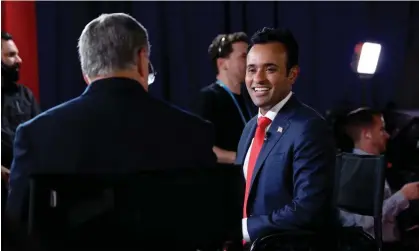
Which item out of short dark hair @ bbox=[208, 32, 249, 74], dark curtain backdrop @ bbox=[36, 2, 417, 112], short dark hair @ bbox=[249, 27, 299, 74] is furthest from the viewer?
dark curtain backdrop @ bbox=[36, 2, 417, 112]

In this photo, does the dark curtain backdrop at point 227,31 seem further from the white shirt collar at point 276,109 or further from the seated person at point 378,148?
the white shirt collar at point 276,109

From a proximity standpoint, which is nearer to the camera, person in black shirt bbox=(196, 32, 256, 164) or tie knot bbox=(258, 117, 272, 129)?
tie knot bbox=(258, 117, 272, 129)

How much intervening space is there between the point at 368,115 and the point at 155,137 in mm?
1945

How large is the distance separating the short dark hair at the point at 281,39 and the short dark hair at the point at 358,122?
1.18 m

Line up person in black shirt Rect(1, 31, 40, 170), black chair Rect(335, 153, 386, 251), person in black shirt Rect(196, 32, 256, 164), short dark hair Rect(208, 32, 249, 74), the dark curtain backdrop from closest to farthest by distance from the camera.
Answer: black chair Rect(335, 153, 386, 251)
person in black shirt Rect(196, 32, 256, 164)
short dark hair Rect(208, 32, 249, 74)
person in black shirt Rect(1, 31, 40, 170)
the dark curtain backdrop

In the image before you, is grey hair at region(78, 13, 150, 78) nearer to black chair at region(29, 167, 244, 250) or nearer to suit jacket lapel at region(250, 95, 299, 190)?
black chair at region(29, 167, 244, 250)

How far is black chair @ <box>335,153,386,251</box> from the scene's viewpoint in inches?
91.7

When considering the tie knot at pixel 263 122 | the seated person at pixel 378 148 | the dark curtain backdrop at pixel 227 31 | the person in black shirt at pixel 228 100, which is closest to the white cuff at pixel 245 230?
the tie knot at pixel 263 122

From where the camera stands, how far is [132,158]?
1160mm

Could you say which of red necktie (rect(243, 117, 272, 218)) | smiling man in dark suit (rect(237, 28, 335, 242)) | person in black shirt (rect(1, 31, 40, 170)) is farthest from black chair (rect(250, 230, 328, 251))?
person in black shirt (rect(1, 31, 40, 170))

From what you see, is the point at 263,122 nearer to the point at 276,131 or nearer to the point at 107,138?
the point at 276,131

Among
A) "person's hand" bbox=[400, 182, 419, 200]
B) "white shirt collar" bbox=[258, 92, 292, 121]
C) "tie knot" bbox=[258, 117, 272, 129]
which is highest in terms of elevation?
"white shirt collar" bbox=[258, 92, 292, 121]

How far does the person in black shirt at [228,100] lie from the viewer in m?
2.80

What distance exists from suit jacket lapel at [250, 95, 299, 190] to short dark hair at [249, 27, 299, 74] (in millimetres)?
126
